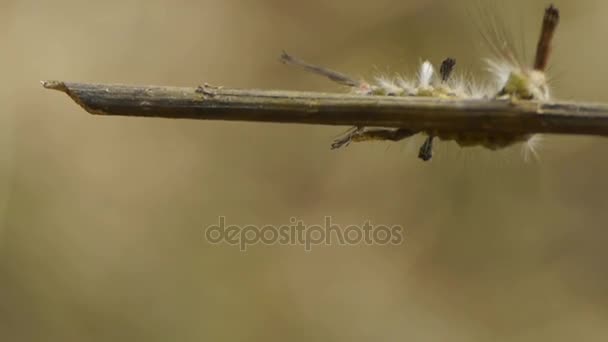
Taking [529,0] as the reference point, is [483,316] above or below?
below

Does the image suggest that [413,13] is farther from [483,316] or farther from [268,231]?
[483,316]

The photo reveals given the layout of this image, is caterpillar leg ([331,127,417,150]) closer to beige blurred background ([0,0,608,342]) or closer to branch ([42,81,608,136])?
branch ([42,81,608,136])

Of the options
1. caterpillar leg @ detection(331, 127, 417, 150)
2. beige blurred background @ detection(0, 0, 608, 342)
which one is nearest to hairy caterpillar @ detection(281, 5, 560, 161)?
caterpillar leg @ detection(331, 127, 417, 150)

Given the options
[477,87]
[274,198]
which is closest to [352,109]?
[477,87]

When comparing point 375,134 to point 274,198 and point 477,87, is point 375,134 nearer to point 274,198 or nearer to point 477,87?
point 477,87

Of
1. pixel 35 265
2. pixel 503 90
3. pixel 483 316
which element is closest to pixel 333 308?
pixel 483 316

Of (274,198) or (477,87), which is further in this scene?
(274,198)

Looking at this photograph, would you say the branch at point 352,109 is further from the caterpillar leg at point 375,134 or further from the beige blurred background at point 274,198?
the beige blurred background at point 274,198
